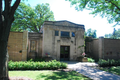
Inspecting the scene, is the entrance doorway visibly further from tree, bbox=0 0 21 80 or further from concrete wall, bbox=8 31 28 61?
tree, bbox=0 0 21 80

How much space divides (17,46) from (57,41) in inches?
230

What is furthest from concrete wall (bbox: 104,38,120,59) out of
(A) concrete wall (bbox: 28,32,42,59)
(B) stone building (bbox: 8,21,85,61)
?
(A) concrete wall (bbox: 28,32,42,59)

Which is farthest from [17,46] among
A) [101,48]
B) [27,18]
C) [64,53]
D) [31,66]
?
[27,18]

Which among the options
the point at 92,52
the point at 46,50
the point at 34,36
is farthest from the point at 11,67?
the point at 92,52

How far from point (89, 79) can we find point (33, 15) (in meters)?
24.3

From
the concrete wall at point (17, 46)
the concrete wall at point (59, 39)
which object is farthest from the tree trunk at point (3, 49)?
the concrete wall at point (59, 39)

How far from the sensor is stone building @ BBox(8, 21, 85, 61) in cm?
1480

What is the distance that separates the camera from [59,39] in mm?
15539

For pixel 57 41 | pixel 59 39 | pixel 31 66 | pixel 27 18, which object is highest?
pixel 27 18

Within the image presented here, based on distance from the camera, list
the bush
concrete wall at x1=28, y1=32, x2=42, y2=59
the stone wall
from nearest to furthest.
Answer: the bush, concrete wall at x1=28, y1=32, x2=42, y2=59, the stone wall

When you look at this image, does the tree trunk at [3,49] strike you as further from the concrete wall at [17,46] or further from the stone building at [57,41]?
the stone building at [57,41]

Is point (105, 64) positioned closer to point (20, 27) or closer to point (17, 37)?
point (17, 37)

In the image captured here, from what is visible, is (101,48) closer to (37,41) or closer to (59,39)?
(59,39)

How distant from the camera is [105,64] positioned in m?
11.6
